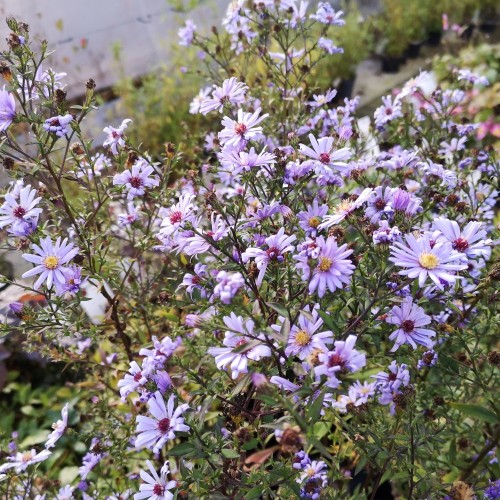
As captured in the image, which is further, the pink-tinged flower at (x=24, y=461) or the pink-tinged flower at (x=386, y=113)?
the pink-tinged flower at (x=386, y=113)

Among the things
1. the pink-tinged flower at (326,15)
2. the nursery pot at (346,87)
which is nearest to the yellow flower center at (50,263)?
the pink-tinged flower at (326,15)

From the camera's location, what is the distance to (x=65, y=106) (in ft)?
3.78

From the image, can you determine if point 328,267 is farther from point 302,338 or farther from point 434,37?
point 434,37

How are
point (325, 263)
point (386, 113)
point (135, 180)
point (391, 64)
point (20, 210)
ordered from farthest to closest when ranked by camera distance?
point (391, 64) < point (386, 113) < point (135, 180) < point (20, 210) < point (325, 263)

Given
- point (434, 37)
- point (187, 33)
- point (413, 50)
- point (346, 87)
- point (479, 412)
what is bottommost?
point (479, 412)

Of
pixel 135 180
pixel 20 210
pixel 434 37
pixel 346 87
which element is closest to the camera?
pixel 20 210

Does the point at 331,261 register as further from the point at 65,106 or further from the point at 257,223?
the point at 65,106

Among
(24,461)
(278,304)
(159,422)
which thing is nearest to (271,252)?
(278,304)

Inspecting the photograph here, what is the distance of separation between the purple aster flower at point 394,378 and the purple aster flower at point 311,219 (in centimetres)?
35

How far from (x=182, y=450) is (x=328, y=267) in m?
0.40

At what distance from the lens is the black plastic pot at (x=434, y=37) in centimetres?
506

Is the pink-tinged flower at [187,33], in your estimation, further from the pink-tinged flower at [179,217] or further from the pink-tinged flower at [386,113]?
the pink-tinged flower at [179,217]

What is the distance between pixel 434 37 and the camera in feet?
16.7

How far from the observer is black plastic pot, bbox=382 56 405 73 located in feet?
15.3
